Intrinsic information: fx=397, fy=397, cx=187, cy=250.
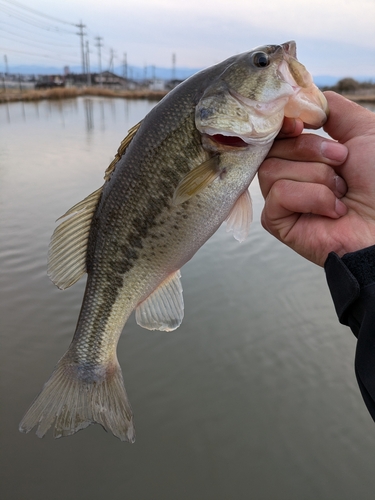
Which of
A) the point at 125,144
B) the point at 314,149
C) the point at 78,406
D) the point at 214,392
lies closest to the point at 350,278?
the point at 314,149

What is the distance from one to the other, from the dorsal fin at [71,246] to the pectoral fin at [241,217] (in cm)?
67

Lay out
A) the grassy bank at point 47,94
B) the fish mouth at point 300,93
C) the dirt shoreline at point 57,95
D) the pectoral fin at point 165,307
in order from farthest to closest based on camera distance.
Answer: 1. the dirt shoreline at point 57,95
2. the grassy bank at point 47,94
3. the pectoral fin at point 165,307
4. the fish mouth at point 300,93

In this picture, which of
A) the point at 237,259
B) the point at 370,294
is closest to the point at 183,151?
the point at 370,294

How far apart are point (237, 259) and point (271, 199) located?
4.17 m

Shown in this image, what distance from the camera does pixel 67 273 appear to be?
6.84ft

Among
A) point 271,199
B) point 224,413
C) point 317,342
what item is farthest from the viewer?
point 317,342

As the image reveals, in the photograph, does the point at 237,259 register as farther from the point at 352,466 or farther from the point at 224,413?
the point at 352,466

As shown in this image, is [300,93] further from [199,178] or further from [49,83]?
[49,83]

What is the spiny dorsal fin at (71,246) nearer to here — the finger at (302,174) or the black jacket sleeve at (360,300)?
the finger at (302,174)

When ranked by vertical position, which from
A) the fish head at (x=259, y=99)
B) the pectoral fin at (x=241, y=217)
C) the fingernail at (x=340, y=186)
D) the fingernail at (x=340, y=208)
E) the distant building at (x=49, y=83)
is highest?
the fish head at (x=259, y=99)

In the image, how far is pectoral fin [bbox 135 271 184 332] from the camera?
84.8 inches

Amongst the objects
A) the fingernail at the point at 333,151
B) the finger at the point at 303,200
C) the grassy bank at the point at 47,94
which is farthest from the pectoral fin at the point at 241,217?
the grassy bank at the point at 47,94

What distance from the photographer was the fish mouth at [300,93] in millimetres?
1742

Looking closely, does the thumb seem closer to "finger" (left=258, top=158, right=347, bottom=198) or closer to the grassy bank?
"finger" (left=258, top=158, right=347, bottom=198)
